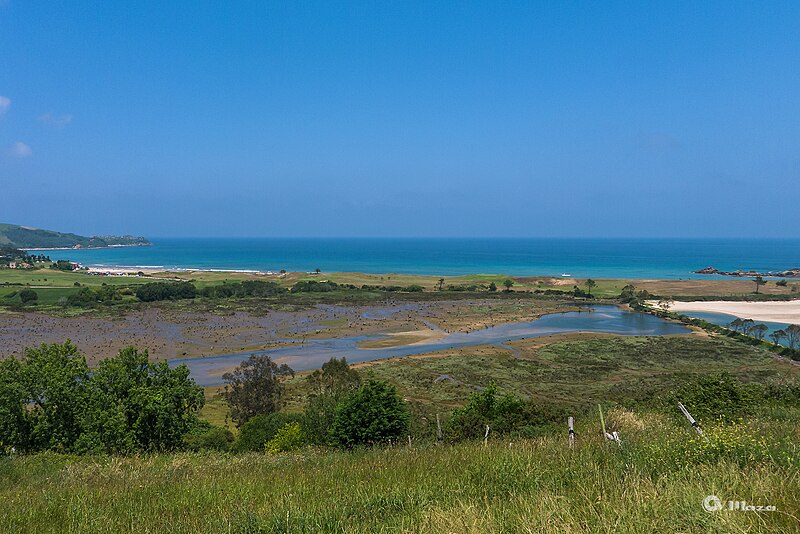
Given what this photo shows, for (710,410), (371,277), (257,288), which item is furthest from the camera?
(371,277)

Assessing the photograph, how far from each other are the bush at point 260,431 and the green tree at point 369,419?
443cm

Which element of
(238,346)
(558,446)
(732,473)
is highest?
(732,473)

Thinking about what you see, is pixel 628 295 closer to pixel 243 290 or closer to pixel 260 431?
pixel 243 290

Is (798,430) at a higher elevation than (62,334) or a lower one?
higher

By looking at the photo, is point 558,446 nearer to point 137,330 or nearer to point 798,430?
point 798,430

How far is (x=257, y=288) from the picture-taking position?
102312 mm

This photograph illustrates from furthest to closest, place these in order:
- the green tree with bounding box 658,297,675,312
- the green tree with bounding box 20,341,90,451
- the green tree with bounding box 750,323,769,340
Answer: the green tree with bounding box 658,297,675,312 < the green tree with bounding box 750,323,769,340 < the green tree with bounding box 20,341,90,451

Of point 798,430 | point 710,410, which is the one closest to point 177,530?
point 798,430

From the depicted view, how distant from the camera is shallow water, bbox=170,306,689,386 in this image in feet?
158

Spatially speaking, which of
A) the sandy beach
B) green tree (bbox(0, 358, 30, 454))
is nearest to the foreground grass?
green tree (bbox(0, 358, 30, 454))

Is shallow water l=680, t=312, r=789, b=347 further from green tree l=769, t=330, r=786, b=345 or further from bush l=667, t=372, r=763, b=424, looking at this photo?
bush l=667, t=372, r=763, b=424

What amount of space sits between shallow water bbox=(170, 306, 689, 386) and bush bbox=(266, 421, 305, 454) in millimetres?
22004

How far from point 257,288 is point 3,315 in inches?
1675

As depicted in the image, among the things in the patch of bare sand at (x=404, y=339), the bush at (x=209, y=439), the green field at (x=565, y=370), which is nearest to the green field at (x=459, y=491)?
the bush at (x=209, y=439)
